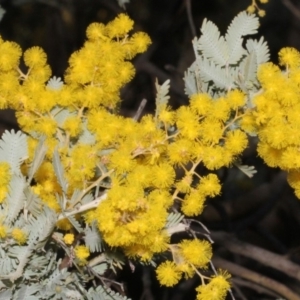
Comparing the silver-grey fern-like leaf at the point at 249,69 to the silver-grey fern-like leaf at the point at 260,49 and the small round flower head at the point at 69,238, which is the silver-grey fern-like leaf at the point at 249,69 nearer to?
the silver-grey fern-like leaf at the point at 260,49

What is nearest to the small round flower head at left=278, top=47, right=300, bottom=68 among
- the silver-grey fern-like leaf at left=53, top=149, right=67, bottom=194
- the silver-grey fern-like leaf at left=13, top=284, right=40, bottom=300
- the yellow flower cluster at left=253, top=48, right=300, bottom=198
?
the yellow flower cluster at left=253, top=48, right=300, bottom=198

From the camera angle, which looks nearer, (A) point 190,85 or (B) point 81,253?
(B) point 81,253

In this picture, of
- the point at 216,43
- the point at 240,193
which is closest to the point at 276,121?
the point at 216,43

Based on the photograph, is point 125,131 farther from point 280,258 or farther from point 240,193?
point 240,193

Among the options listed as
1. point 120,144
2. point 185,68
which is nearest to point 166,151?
point 120,144

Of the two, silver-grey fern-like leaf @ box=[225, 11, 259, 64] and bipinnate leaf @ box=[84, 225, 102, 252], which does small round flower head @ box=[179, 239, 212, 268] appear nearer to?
bipinnate leaf @ box=[84, 225, 102, 252]

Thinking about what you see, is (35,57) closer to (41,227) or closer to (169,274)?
(41,227)

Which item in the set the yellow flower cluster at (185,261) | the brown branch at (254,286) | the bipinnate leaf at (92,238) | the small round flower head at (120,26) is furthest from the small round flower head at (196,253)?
the brown branch at (254,286)
